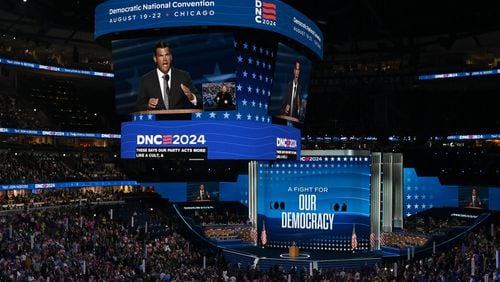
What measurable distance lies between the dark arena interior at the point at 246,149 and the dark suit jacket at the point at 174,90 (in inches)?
2.1

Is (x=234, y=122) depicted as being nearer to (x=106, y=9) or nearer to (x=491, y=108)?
(x=106, y=9)

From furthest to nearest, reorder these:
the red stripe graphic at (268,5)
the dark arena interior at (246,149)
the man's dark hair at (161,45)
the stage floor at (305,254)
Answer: the stage floor at (305,254) < the man's dark hair at (161,45) < the dark arena interior at (246,149) < the red stripe graphic at (268,5)

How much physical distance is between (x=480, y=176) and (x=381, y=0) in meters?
12.6

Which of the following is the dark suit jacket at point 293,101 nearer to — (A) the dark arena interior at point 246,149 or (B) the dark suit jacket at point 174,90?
(A) the dark arena interior at point 246,149

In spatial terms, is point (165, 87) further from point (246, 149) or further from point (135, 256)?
point (135, 256)

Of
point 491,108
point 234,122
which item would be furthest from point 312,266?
point 491,108

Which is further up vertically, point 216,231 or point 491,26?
point 491,26

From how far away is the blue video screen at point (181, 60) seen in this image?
79.7 ft

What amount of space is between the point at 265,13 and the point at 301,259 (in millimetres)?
15862

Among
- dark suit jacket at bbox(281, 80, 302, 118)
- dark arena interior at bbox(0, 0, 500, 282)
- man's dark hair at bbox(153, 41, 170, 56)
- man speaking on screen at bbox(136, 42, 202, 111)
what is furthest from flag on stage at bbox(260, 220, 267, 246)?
man's dark hair at bbox(153, 41, 170, 56)

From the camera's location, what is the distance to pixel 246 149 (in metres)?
25.3

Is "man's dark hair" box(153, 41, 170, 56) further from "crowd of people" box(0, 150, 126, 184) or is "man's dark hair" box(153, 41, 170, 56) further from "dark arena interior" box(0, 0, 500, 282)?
"crowd of people" box(0, 150, 126, 184)

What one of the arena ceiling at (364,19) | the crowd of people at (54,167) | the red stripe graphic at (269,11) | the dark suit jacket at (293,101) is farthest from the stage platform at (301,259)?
the red stripe graphic at (269,11)

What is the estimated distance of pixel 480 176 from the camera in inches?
1572
